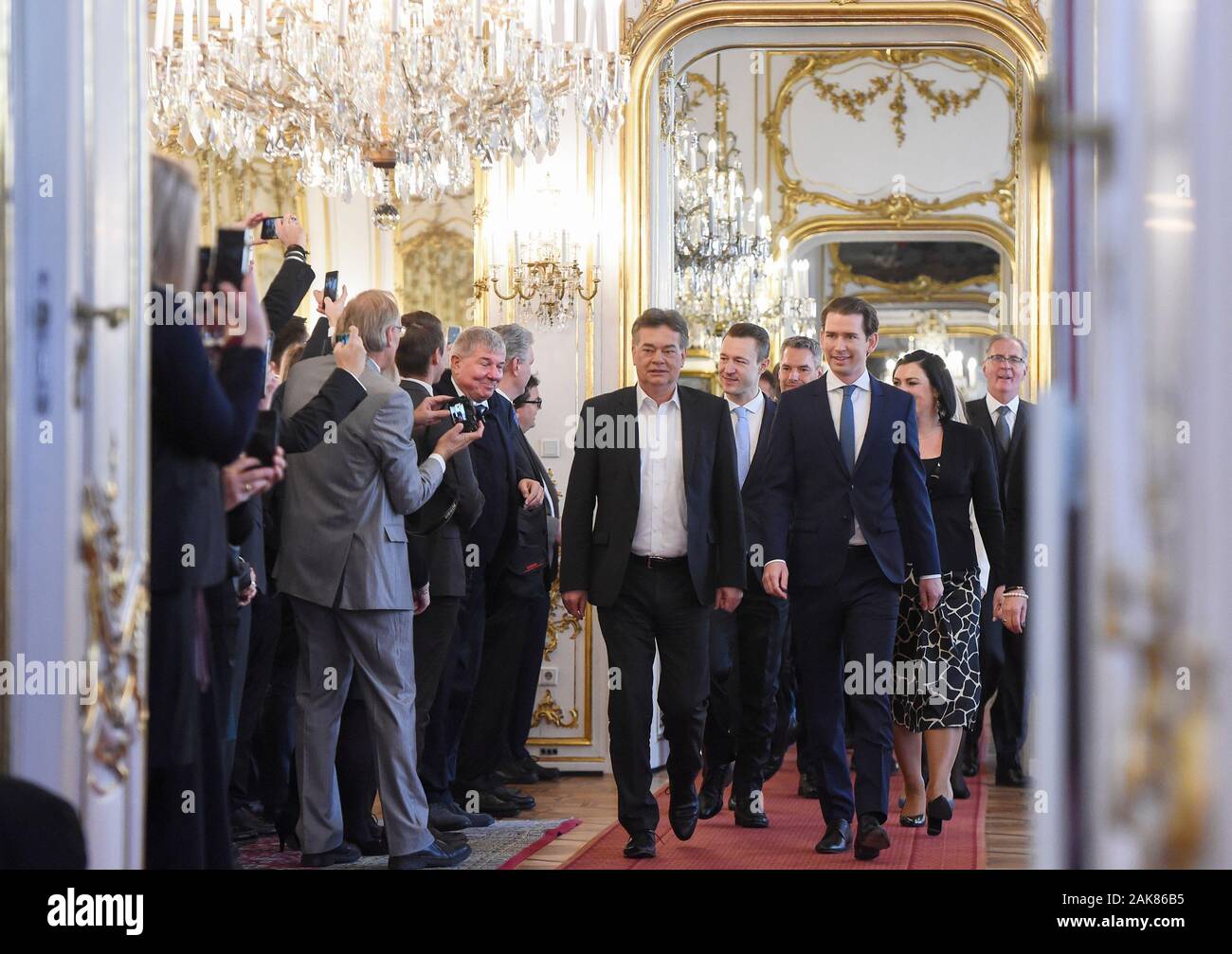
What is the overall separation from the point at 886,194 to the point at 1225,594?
38.4 feet

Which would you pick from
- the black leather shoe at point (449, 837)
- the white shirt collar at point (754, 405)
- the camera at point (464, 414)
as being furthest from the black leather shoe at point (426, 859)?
the white shirt collar at point (754, 405)

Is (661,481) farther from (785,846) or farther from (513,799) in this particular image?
(513,799)

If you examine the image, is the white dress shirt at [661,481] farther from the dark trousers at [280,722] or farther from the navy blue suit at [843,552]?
the dark trousers at [280,722]

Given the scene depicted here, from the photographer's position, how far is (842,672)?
5020 mm

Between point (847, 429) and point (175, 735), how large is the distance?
292 centimetres

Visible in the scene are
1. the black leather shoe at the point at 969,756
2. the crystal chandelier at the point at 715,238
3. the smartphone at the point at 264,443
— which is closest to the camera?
the smartphone at the point at 264,443

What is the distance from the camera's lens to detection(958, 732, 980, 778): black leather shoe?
674 cm

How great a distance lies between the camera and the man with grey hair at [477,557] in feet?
17.1

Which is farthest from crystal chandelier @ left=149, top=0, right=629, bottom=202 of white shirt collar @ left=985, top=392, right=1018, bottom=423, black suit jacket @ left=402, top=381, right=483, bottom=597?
white shirt collar @ left=985, top=392, right=1018, bottom=423

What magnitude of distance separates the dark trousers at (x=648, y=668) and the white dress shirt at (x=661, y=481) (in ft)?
0.24

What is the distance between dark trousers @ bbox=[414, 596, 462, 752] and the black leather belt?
0.64 metres
